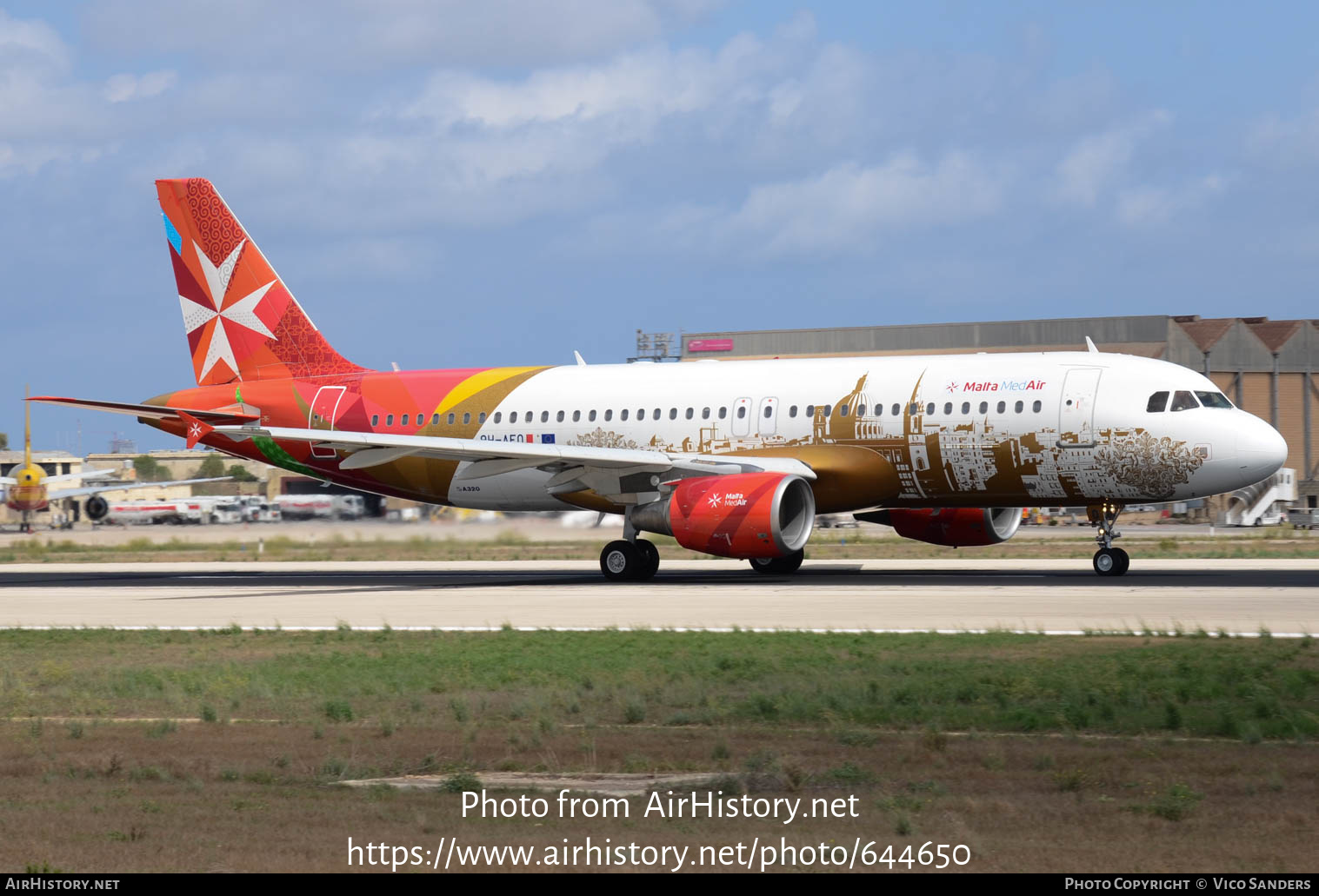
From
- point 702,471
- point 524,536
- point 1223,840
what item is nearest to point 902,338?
point 524,536

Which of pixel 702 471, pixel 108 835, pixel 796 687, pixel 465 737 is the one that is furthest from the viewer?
pixel 702 471

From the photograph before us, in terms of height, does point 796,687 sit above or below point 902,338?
below

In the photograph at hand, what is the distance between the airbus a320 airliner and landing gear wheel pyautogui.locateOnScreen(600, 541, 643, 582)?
38 millimetres

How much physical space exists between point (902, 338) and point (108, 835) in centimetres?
8416

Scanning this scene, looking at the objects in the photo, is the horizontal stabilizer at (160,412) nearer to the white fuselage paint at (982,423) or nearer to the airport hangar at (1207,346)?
the white fuselage paint at (982,423)

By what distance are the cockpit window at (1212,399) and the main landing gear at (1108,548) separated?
2407 millimetres

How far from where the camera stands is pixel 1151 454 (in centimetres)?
2617

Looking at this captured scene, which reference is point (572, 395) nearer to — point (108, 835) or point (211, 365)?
point (211, 365)

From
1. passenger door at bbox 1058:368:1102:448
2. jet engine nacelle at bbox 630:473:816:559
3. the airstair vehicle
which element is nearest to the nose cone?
passenger door at bbox 1058:368:1102:448

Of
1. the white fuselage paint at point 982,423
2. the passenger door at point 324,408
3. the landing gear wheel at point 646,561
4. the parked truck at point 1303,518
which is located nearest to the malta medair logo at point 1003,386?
the white fuselage paint at point 982,423

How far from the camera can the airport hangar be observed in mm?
84125

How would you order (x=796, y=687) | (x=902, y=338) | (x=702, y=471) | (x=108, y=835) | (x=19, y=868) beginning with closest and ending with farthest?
(x=19, y=868)
(x=108, y=835)
(x=796, y=687)
(x=702, y=471)
(x=902, y=338)

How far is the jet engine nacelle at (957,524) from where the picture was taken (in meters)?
30.4

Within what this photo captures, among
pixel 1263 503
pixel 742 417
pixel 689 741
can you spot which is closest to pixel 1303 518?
pixel 1263 503
